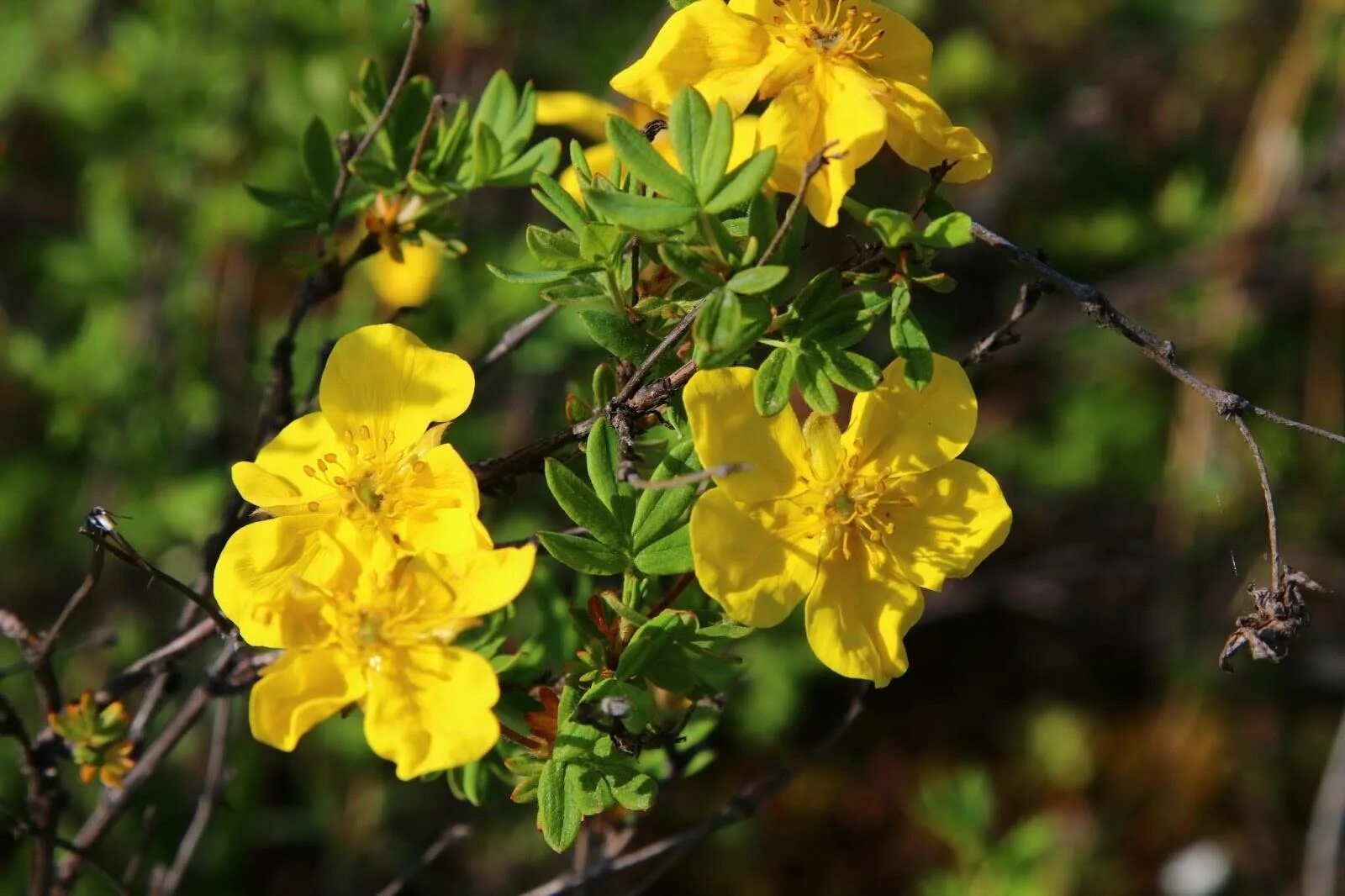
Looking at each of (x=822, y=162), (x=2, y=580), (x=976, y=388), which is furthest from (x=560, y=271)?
(x=976, y=388)

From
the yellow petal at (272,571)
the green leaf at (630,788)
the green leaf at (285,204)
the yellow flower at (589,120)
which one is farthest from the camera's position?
the green leaf at (285,204)

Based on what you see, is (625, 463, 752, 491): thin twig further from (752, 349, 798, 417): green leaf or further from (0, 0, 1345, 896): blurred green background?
(0, 0, 1345, 896): blurred green background

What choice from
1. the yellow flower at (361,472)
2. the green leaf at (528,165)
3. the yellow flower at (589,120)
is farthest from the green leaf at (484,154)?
the yellow flower at (361,472)

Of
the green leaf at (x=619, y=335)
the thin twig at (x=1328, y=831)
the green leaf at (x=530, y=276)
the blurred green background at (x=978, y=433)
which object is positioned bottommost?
the thin twig at (x=1328, y=831)

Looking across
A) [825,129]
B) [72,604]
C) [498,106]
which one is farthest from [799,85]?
[72,604]

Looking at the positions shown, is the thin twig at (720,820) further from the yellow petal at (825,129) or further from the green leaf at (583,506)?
the yellow petal at (825,129)

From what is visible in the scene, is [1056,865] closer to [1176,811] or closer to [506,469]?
[1176,811]

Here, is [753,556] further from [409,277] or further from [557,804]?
[409,277]
